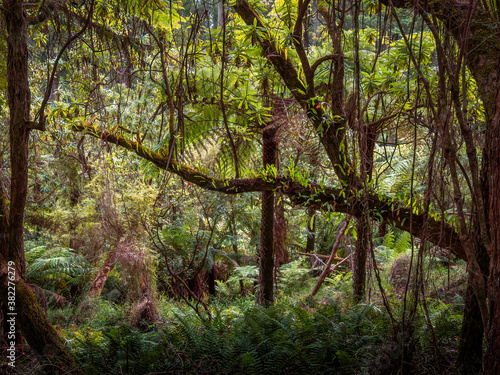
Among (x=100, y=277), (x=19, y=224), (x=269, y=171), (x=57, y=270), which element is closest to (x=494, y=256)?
(x=269, y=171)

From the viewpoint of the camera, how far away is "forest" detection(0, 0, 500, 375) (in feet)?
6.05

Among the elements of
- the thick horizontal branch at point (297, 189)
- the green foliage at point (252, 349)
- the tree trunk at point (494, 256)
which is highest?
the thick horizontal branch at point (297, 189)

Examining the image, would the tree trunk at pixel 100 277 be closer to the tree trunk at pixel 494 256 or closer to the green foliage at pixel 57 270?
the green foliage at pixel 57 270

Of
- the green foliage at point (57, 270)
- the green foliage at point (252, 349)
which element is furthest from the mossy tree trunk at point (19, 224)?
the green foliage at point (57, 270)

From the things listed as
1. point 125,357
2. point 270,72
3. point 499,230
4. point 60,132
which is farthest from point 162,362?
point 270,72

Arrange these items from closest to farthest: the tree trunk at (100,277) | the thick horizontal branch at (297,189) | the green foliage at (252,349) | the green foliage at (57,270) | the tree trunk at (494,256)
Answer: the tree trunk at (494,256) < the green foliage at (252,349) < the thick horizontal branch at (297,189) < the tree trunk at (100,277) < the green foliage at (57,270)

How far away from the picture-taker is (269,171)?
3.99 m

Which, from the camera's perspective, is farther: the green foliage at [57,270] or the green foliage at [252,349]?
the green foliage at [57,270]

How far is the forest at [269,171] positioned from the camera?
1.84 metres

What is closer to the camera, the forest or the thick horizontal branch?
the forest

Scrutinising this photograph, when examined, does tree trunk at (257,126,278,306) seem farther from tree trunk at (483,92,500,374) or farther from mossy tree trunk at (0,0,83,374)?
tree trunk at (483,92,500,374)

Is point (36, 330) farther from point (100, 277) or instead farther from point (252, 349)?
point (100, 277)

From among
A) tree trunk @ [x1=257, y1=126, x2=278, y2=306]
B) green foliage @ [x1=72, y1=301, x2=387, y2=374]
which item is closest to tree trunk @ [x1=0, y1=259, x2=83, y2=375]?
green foliage @ [x1=72, y1=301, x2=387, y2=374]

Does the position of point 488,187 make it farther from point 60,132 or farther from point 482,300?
point 60,132
